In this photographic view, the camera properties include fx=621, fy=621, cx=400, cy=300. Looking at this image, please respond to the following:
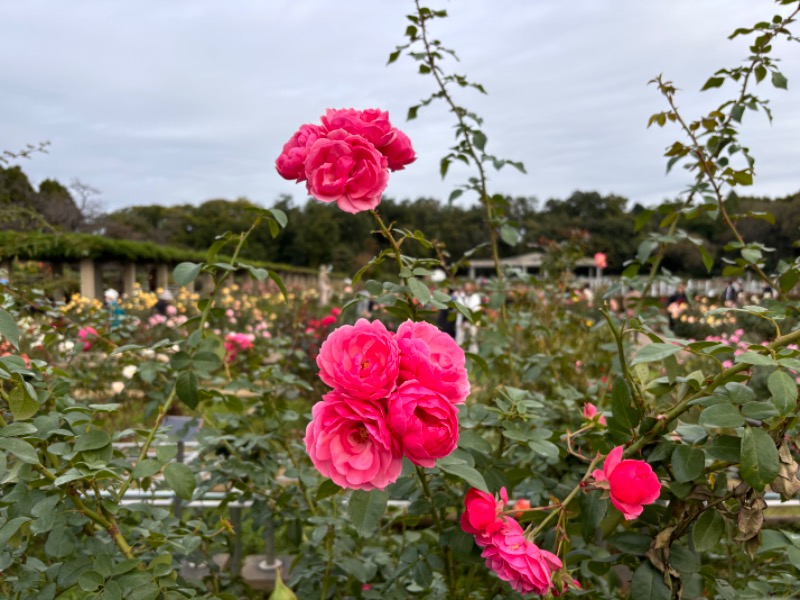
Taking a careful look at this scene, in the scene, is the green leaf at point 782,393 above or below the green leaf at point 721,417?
above

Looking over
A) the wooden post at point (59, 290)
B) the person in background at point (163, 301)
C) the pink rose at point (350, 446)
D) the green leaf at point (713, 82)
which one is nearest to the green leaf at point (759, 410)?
the pink rose at point (350, 446)

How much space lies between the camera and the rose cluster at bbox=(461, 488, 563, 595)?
728 mm

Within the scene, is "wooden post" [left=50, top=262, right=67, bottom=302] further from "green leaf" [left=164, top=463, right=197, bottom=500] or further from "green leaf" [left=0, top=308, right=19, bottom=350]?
"green leaf" [left=0, top=308, right=19, bottom=350]

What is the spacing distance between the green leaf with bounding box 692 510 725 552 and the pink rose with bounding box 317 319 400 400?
481 mm

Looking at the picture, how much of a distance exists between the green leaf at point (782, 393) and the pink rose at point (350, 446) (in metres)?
0.41

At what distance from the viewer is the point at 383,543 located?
1.68 meters

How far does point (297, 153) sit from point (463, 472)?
487 mm

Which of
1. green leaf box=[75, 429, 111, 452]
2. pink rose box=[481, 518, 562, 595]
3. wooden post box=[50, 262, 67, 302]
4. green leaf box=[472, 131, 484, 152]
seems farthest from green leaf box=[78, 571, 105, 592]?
wooden post box=[50, 262, 67, 302]

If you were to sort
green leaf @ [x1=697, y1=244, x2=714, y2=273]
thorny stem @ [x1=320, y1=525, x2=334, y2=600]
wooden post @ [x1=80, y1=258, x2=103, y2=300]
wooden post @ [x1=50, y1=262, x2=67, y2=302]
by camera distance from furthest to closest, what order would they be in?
wooden post @ [x1=80, y1=258, x2=103, y2=300], wooden post @ [x1=50, y1=262, x2=67, y2=302], green leaf @ [x1=697, y1=244, x2=714, y2=273], thorny stem @ [x1=320, y1=525, x2=334, y2=600]

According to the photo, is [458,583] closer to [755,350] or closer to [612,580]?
[612,580]

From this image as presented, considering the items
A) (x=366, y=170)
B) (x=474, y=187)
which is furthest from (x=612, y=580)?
(x=474, y=187)

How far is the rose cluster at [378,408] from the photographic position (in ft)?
2.08

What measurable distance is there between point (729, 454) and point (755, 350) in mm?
130

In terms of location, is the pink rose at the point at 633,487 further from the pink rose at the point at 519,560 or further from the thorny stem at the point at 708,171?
the thorny stem at the point at 708,171
